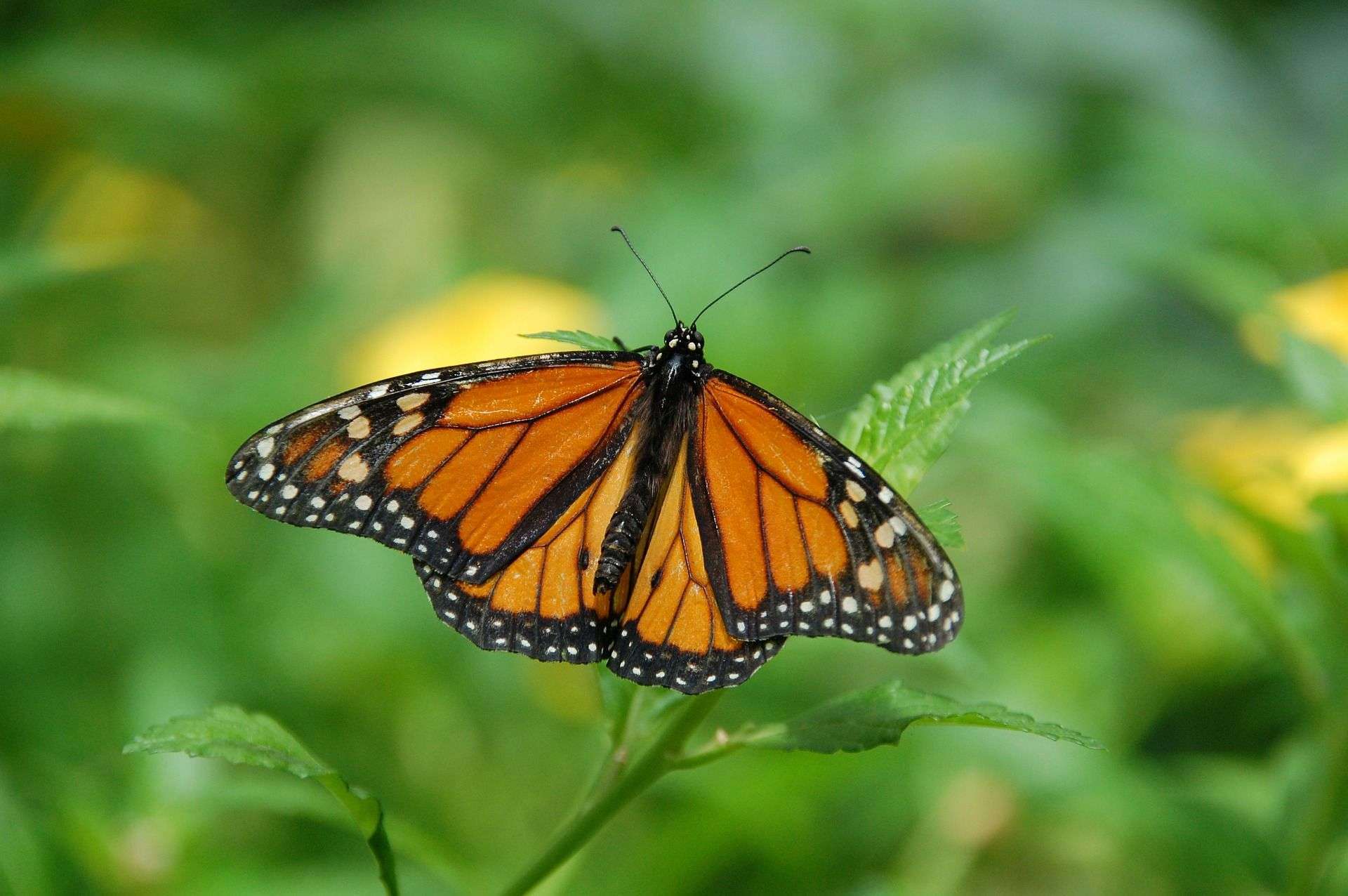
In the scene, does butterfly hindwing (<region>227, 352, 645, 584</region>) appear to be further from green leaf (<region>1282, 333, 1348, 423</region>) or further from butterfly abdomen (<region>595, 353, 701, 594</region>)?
green leaf (<region>1282, 333, 1348, 423</region>)

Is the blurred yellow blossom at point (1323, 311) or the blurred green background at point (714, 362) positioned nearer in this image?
the blurred green background at point (714, 362)

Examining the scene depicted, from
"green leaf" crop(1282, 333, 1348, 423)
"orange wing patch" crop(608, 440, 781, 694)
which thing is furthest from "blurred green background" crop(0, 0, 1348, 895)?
"orange wing patch" crop(608, 440, 781, 694)

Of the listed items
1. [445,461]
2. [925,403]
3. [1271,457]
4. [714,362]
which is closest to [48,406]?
[445,461]

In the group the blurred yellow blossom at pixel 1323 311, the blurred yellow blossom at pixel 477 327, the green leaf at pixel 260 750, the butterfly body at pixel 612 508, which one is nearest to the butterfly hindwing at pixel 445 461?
the butterfly body at pixel 612 508

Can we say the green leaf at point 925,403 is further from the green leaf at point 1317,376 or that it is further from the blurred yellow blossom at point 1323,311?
the blurred yellow blossom at point 1323,311

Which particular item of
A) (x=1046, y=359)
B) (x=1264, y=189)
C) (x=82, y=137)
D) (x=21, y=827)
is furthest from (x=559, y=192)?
(x=21, y=827)

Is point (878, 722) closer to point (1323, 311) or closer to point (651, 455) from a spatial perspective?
point (651, 455)

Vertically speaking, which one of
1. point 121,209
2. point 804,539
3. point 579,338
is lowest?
point 804,539
